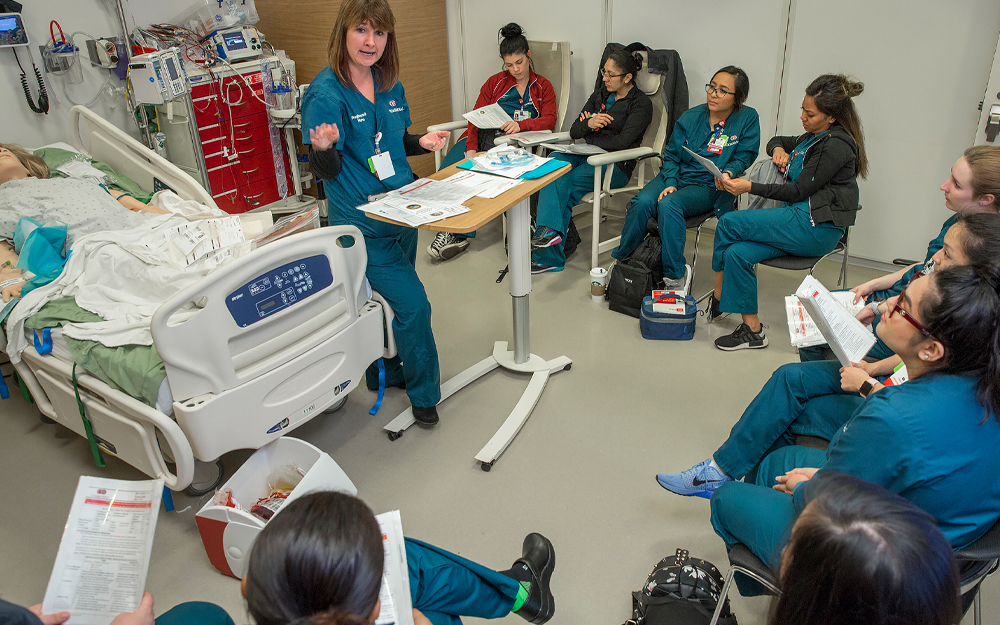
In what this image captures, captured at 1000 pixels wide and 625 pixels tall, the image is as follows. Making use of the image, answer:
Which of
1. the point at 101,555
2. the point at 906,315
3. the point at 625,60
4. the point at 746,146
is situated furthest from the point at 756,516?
the point at 625,60

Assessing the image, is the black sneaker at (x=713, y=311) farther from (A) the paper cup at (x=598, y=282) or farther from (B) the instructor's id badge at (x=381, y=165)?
(B) the instructor's id badge at (x=381, y=165)

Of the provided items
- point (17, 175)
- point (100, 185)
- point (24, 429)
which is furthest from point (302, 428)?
point (17, 175)

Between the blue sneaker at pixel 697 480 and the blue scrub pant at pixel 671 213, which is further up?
the blue scrub pant at pixel 671 213

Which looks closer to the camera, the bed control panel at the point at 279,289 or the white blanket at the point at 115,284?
the bed control panel at the point at 279,289

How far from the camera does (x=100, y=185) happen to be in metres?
3.11

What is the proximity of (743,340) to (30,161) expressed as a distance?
11.3 ft

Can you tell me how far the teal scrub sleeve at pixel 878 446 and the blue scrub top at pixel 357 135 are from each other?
5.49 ft

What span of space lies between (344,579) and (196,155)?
3848mm

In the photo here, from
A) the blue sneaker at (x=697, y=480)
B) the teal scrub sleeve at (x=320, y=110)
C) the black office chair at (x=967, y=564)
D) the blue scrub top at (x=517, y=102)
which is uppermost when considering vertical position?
the teal scrub sleeve at (x=320, y=110)

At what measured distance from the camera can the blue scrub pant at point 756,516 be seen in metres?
1.46

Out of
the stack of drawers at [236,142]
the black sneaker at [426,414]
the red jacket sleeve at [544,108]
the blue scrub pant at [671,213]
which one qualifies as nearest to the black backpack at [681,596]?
the black sneaker at [426,414]

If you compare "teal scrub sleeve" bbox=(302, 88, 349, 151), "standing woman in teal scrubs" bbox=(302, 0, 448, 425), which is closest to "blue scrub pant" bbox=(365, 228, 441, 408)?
"standing woman in teal scrubs" bbox=(302, 0, 448, 425)

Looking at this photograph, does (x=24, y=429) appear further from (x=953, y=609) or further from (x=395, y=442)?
(x=953, y=609)

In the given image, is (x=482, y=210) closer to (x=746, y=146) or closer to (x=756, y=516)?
(x=756, y=516)
